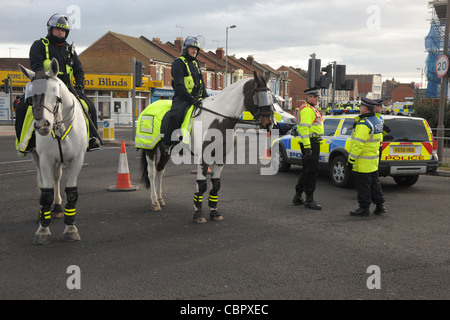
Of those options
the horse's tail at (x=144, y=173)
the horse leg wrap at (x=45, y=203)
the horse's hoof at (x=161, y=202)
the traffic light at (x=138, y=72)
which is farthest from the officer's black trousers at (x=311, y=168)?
the traffic light at (x=138, y=72)

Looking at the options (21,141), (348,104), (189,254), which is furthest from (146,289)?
(348,104)

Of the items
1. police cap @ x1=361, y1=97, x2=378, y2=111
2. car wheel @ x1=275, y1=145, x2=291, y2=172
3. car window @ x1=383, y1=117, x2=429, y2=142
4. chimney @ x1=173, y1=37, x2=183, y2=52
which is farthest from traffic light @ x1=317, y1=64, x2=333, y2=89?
chimney @ x1=173, y1=37, x2=183, y2=52

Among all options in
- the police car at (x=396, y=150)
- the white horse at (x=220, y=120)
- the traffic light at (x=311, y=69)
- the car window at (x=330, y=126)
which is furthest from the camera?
the traffic light at (x=311, y=69)

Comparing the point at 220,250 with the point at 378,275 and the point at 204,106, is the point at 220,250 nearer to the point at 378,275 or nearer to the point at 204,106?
the point at 378,275

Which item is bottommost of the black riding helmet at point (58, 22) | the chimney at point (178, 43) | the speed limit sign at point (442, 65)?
the black riding helmet at point (58, 22)

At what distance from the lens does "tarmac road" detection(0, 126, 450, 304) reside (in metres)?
4.29

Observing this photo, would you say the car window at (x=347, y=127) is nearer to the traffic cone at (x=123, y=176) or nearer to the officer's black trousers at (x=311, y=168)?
the officer's black trousers at (x=311, y=168)

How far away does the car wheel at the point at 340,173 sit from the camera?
10391 mm

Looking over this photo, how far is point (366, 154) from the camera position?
7.84 metres

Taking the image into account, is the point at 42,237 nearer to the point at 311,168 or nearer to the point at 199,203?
the point at 199,203

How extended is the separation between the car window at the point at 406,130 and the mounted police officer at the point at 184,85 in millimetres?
5201

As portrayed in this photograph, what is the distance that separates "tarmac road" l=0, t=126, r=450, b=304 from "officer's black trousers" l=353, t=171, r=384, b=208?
0.97 feet

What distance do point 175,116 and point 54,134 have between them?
6.64 ft
